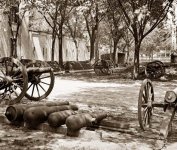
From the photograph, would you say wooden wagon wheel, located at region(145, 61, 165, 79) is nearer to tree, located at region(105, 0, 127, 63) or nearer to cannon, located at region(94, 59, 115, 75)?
tree, located at region(105, 0, 127, 63)

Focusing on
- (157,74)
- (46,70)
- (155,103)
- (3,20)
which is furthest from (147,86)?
(3,20)

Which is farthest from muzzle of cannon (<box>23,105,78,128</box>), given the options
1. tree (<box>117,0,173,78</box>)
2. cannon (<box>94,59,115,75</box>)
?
cannon (<box>94,59,115,75</box>)

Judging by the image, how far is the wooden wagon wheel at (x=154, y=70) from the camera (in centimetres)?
2147

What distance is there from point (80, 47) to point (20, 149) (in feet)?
154

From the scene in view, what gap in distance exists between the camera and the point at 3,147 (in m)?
5.48

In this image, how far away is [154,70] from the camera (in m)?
21.8

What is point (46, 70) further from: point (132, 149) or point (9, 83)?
point (132, 149)

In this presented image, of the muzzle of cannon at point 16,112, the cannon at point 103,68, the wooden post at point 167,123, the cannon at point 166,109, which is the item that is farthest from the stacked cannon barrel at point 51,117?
the cannon at point 103,68

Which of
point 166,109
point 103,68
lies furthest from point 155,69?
point 166,109

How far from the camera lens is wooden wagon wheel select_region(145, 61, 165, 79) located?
70.4 ft

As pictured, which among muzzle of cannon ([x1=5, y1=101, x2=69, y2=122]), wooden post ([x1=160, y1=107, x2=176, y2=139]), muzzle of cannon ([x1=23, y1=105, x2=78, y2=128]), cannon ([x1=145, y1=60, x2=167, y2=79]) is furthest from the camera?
cannon ([x1=145, y1=60, x2=167, y2=79])

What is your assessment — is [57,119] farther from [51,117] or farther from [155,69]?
[155,69]

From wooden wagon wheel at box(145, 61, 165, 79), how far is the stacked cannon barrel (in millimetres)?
14915

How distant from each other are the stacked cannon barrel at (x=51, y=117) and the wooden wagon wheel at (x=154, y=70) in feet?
48.9
